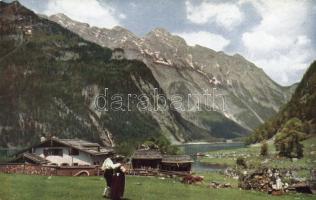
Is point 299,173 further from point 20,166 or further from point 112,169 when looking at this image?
point 112,169

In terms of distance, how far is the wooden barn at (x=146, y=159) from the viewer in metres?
66.3

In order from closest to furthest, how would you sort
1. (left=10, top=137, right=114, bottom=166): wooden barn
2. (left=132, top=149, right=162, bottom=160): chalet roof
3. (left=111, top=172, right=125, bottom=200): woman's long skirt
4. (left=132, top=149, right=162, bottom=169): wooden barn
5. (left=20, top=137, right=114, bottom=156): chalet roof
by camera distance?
(left=111, top=172, right=125, bottom=200): woman's long skirt → (left=10, top=137, right=114, bottom=166): wooden barn → (left=20, top=137, right=114, bottom=156): chalet roof → (left=132, top=149, right=162, bottom=169): wooden barn → (left=132, top=149, right=162, bottom=160): chalet roof

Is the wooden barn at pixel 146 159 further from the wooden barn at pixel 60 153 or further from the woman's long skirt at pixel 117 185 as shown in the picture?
the woman's long skirt at pixel 117 185

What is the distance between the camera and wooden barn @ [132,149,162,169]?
66312 mm

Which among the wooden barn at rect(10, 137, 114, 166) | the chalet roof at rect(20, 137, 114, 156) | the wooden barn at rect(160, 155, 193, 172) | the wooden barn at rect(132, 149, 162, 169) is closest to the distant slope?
the wooden barn at rect(160, 155, 193, 172)

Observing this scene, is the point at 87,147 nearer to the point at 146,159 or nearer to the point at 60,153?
the point at 60,153

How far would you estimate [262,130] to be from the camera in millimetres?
184250

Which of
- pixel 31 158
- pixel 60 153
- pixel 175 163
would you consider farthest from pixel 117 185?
pixel 175 163

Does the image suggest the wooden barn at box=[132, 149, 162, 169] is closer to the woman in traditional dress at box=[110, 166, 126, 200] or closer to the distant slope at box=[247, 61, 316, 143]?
the woman in traditional dress at box=[110, 166, 126, 200]

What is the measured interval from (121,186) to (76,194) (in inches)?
186

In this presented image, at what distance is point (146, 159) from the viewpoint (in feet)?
220

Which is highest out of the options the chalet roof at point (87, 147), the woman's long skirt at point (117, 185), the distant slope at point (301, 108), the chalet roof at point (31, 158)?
the distant slope at point (301, 108)

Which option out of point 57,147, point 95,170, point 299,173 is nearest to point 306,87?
point 299,173

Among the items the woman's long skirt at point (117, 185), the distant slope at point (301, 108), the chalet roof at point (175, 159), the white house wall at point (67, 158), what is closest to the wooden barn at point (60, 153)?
the white house wall at point (67, 158)
